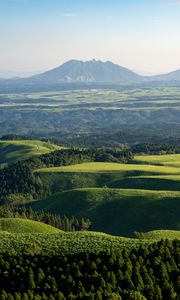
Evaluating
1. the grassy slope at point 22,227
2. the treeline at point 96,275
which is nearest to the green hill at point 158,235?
the grassy slope at point 22,227

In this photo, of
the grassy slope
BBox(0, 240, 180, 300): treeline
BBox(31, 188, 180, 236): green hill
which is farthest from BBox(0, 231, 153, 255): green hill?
BBox(31, 188, 180, 236): green hill

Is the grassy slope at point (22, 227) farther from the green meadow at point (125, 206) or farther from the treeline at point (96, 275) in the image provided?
the treeline at point (96, 275)

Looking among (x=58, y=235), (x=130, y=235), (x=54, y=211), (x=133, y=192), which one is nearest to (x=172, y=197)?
(x=133, y=192)

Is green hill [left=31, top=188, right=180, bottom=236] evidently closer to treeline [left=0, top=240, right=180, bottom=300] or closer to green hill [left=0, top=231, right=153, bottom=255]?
green hill [left=0, top=231, right=153, bottom=255]

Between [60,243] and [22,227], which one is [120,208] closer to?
[22,227]

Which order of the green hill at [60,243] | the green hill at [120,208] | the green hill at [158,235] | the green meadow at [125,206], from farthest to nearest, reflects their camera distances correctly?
the green meadow at [125,206] < the green hill at [120,208] < the green hill at [158,235] < the green hill at [60,243]

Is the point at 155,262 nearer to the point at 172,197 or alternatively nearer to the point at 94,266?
the point at 94,266
